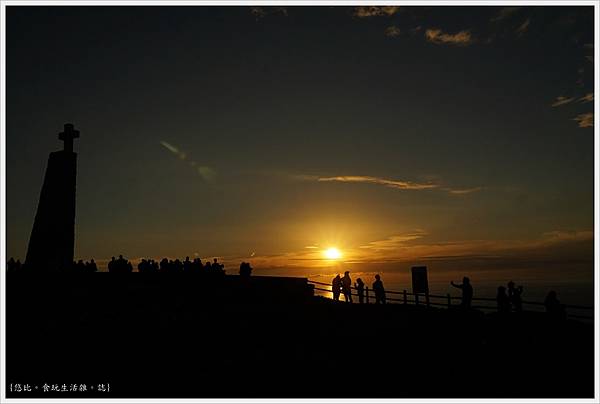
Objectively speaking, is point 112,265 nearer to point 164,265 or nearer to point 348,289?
point 164,265

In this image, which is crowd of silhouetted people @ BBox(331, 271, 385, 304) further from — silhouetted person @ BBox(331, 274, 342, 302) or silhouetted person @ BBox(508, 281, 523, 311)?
silhouetted person @ BBox(508, 281, 523, 311)

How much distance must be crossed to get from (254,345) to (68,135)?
1367 centimetres

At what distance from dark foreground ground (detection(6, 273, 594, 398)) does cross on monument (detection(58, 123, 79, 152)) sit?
20.7ft

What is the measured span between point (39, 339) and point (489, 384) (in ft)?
39.6

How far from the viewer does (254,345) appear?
15031 millimetres

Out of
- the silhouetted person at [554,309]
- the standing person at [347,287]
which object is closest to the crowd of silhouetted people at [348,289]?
the standing person at [347,287]

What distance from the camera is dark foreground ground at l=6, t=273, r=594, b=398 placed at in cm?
1148

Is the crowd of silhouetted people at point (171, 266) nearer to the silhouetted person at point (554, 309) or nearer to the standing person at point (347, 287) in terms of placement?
the standing person at point (347, 287)

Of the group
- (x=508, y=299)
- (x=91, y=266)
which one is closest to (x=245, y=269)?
(x=91, y=266)

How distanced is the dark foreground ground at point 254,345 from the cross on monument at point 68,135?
631 cm

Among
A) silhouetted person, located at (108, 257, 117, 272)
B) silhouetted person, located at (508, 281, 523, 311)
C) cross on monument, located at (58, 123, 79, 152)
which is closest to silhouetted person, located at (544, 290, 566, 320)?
silhouetted person, located at (508, 281, 523, 311)

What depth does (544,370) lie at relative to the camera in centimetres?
1241

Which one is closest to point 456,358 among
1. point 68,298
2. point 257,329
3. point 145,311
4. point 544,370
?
point 544,370

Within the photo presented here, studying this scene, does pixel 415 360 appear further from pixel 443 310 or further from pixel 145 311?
pixel 145 311
